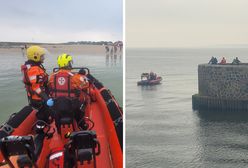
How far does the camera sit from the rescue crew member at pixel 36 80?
1.74 metres

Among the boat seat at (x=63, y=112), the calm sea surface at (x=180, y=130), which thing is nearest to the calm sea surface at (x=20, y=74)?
the boat seat at (x=63, y=112)

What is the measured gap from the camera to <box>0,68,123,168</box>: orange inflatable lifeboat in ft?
4.80

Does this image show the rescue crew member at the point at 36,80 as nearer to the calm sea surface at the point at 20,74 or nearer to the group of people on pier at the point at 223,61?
the calm sea surface at the point at 20,74

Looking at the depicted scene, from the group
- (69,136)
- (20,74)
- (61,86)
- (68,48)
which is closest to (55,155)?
(69,136)

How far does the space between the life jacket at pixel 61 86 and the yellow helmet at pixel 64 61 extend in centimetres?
5

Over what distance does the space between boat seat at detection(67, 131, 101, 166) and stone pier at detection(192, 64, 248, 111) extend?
8.45 meters

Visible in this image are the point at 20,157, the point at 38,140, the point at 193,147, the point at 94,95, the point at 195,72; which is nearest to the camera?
the point at 20,157

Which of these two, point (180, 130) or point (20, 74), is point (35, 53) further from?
point (180, 130)

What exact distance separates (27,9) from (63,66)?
0.34 m

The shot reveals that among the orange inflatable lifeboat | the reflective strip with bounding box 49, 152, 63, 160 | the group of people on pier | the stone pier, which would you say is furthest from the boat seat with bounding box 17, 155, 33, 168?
the stone pier

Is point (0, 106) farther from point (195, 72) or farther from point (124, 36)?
point (195, 72)

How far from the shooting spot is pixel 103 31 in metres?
1.81

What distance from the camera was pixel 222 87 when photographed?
399 inches

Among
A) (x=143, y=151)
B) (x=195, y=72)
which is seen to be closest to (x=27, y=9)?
(x=143, y=151)
